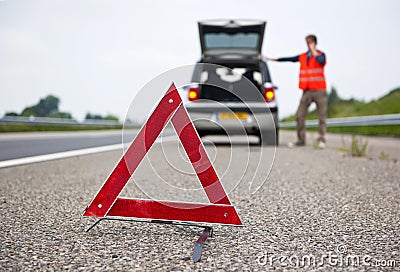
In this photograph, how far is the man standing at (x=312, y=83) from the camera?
9.96 metres

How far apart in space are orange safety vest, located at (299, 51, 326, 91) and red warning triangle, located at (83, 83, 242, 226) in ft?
25.5

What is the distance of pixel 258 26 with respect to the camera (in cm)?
986

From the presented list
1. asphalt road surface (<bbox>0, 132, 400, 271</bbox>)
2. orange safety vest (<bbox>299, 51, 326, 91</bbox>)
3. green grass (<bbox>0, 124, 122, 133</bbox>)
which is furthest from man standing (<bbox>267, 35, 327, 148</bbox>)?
green grass (<bbox>0, 124, 122, 133</bbox>)

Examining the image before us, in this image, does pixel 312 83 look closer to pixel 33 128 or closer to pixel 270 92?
pixel 270 92

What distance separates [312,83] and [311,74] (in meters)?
0.20

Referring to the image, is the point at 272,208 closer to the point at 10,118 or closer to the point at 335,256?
the point at 335,256

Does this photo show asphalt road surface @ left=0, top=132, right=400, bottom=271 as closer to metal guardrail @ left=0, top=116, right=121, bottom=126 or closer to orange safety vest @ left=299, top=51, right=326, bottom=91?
orange safety vest @ left=299, top=51, right=326, bottom=91

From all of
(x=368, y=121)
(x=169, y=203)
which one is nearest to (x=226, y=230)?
(x=169, y=203)

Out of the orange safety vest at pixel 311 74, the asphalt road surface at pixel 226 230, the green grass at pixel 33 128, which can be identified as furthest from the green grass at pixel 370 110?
the green grass at pixel 33 128

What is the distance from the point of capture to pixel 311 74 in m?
10.3

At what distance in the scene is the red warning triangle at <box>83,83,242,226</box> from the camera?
2.71 meters

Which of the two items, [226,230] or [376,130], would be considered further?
[376,130]

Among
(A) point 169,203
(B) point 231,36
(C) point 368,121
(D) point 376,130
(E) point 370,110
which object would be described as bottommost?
(E) point 370,110

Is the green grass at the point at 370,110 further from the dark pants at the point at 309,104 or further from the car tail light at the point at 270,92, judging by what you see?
the car tail light at the point at 270,92
